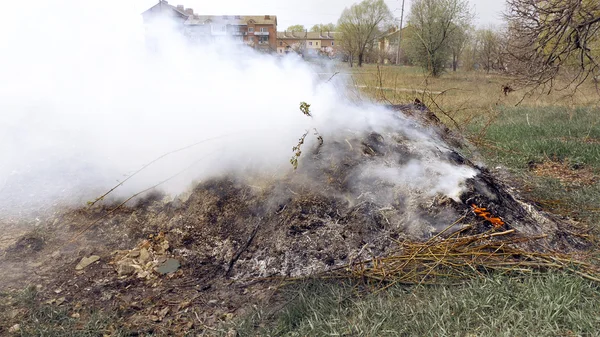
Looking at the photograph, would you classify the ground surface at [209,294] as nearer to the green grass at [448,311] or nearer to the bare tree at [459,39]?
the green grass at [448,311]

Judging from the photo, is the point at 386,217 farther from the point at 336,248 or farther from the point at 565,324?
the point at 565,324

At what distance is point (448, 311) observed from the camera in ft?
8.46

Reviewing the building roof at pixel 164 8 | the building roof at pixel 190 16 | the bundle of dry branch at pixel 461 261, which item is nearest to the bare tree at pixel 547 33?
the bundle of dry branch at pixel 461 261

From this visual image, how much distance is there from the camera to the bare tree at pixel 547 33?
20.7 ft

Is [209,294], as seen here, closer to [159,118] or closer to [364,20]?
[159,118]

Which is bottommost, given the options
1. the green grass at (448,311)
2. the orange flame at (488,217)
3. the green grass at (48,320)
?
the green grass at (48,320)

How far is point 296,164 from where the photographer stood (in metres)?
4.05

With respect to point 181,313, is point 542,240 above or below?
above

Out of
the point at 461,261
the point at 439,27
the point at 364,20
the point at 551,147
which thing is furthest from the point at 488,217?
the point at 364,20

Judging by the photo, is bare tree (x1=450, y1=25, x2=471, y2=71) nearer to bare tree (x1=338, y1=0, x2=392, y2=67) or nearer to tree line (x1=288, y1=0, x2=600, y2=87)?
tree line (x1=288, y1=0, x2=600, y2=87)

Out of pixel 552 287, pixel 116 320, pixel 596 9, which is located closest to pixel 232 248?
pixel 116 320

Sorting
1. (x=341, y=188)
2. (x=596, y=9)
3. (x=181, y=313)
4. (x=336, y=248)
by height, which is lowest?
(x=181, y=313)

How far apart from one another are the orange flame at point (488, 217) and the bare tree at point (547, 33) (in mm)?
4301

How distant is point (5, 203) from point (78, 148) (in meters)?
1.08
